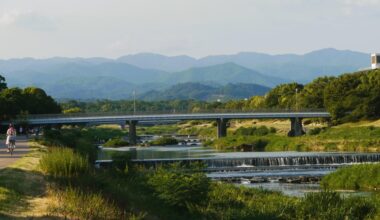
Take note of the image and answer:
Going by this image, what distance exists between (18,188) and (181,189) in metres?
6.17

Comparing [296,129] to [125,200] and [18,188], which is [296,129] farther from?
[18,188]

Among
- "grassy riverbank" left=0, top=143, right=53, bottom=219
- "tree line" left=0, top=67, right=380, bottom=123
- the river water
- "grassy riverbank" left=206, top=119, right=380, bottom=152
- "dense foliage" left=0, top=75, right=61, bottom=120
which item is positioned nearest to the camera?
"grassy riverbank" left=0, top=143, right=53, bottom=219

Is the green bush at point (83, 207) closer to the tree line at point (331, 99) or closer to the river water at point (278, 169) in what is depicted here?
the river water at point (278, 169)

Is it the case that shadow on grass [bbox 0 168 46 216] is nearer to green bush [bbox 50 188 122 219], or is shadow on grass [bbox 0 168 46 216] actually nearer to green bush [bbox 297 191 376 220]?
green bush [bbox 50 188 122 219]

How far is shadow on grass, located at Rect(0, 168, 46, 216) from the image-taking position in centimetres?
1728

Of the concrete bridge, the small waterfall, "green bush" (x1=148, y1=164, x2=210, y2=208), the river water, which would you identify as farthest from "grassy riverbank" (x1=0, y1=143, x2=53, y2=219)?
the concrete bridge

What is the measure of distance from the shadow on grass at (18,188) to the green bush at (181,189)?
15.3 feet

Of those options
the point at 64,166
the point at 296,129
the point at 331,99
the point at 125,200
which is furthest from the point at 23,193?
the point at 331,99

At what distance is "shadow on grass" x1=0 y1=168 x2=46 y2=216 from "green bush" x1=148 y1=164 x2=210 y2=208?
4.65m

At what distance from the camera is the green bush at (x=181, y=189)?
22469mm

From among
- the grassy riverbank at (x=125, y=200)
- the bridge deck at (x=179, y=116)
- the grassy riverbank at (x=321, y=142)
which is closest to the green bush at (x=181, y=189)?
the grassy riverbank at (x=125, y=200)

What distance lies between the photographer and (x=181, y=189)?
22922 mm

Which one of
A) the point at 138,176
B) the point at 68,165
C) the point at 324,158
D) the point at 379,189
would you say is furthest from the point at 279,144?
the point at 68,165

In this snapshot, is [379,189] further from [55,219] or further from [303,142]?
[303,142]
